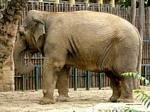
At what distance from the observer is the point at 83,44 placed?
1290cm

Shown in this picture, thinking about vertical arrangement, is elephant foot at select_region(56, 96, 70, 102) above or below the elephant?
below

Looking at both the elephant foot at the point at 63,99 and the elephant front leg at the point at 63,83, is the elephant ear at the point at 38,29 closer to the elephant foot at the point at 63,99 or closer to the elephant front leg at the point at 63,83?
the elephant front leg at the point at 63,83

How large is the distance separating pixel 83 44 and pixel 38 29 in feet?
3.66

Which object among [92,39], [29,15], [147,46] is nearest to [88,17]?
[92,39]

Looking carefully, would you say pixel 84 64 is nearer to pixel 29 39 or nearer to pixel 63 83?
pixel 63 83

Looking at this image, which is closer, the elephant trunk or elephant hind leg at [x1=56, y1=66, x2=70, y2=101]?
the elephant trunk

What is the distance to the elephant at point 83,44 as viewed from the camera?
12781mm

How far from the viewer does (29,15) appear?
13.4m

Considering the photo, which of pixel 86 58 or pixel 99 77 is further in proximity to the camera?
pixel 99 77

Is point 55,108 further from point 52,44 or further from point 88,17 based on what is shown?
point 88,17

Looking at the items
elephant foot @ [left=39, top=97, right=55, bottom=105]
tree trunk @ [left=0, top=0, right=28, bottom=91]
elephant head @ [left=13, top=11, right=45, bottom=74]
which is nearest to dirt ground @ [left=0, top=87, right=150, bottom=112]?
elephant foot @ [left=39, top=97, right=55, bottom=105]

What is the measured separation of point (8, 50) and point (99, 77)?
6.72 metres

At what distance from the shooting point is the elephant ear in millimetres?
13020

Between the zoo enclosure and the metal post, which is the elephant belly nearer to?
the zoo enclosure
